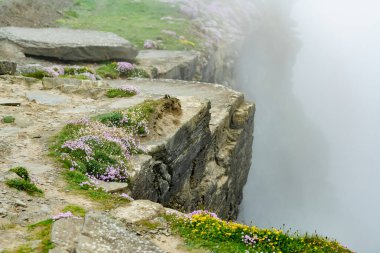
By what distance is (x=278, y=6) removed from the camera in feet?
277

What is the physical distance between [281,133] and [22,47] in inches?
1675

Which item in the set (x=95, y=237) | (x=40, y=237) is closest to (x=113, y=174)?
(x=40, y=237)

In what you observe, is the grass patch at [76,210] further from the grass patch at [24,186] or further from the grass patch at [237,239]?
the grass patch at [237,239]

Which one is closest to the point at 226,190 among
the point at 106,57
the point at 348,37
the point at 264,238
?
the point at 106,57

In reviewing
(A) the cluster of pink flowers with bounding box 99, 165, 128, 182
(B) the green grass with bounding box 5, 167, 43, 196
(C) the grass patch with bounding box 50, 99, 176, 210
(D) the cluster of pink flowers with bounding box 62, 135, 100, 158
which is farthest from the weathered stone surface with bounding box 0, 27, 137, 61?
(B) the green grass with bounding box 5, 167, 43, 196

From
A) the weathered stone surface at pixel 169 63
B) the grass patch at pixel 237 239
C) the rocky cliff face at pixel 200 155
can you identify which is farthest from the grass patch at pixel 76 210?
the weathered stone surface at pixel 169 63

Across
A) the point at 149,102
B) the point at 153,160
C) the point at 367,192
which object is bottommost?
the point at 367,192

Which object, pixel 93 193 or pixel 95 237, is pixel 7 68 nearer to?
pixel 93 193

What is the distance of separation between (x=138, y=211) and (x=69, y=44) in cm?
1953

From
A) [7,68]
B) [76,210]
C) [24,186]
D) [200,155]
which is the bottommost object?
[200,155]

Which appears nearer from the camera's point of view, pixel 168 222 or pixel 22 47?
pixel 168 222

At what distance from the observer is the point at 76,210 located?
35.6 ft

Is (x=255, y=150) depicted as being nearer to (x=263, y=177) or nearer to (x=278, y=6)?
(x=263, y=177)

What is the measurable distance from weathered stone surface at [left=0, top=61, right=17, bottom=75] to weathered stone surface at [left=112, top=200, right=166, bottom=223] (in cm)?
1396
